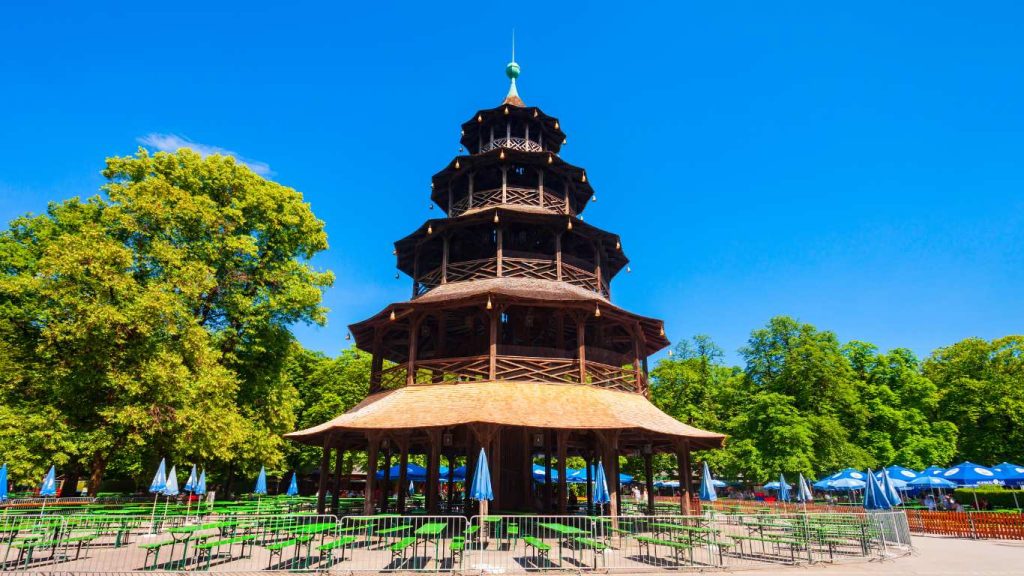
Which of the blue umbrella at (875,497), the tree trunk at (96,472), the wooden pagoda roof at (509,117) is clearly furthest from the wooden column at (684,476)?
the tree trunk at (96,472)

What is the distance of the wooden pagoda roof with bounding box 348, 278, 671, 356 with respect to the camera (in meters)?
19.9

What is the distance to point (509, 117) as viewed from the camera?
29562mm

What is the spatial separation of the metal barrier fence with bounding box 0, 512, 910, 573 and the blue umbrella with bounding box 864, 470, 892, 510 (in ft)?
1.59

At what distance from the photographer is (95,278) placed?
21.1m

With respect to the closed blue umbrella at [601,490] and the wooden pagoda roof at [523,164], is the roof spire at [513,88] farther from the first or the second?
the closed blue umbrella at [601,490]

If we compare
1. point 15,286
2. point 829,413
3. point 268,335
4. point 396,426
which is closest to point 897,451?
point 829,413

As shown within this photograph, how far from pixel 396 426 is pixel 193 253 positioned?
15.1 meters

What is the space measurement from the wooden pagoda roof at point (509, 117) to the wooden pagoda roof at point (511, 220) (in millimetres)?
6510

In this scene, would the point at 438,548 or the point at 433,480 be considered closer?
the point at 438,548

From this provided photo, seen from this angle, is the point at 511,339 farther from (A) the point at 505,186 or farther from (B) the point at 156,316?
(B) the point at 156,316

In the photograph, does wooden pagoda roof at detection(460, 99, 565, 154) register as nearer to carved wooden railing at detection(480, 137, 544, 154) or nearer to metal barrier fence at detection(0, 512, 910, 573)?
carved wooden railing at detection(480, 137, 544, 154)

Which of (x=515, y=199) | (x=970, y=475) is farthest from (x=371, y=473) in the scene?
(x=970, y=475)

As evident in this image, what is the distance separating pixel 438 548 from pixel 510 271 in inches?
466

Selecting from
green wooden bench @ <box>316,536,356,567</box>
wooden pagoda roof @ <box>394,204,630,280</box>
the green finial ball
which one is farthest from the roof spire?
green wooden bench @ <box>316,536,356,567</box>
